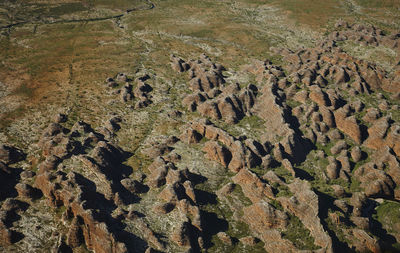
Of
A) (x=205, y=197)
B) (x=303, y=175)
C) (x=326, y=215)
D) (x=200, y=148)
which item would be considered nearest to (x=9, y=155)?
(x=200, y=148)

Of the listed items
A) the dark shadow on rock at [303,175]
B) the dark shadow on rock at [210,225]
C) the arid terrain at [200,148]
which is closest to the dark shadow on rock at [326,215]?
the arid terrain at [200,148]

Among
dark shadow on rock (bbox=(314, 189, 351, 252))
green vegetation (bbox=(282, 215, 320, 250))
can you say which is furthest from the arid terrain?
dark shadow on rock (bbox=(314, 189, 351, 252))

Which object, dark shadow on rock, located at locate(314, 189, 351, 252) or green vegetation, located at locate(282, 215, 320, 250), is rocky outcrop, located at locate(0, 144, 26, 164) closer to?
green vegetation, located at locate(282, 215, 320, 250)

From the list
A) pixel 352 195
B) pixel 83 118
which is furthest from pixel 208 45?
pixel 352 195

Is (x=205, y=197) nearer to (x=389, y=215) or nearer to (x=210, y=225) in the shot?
(x=210, y=225)

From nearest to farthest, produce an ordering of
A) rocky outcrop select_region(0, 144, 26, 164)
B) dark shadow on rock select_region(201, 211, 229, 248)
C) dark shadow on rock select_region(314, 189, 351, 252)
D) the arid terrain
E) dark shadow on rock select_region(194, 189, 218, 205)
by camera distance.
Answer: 1. dark shadow on rock select_region(314, 189, 351, 252)
2. the arid terrain
3. dark shadow on rock select_region(201, 211, 229, 248)
4. dark shadow on rock select_region(194, 189, 218, 205)
5. rocky outcrop select_region(0, 144, 26, 164)

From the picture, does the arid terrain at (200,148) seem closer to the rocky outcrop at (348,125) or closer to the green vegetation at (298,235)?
the green vegetation at (298,235)

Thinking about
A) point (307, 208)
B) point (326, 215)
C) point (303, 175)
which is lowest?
point (303, 175)

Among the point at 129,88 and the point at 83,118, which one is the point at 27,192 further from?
the point at 129,88
